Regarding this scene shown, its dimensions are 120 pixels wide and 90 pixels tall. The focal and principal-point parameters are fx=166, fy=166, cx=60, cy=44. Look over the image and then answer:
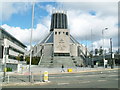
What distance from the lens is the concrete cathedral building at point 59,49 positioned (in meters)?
91.3

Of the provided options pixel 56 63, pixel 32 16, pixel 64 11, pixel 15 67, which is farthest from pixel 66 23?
pixel 32 16

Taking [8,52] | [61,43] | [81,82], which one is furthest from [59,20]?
[81,82]

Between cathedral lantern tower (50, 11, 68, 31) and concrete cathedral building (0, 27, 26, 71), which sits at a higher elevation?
cathedral lantern tower (50, 11, 68, 31)

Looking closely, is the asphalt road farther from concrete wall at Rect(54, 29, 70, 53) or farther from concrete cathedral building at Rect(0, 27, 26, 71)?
concrete wall at Rect(54, 29, 70, 53)

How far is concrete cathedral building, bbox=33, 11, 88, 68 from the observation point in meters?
91.3

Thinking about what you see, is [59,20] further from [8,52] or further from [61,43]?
[8,52]

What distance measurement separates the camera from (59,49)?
109 meters

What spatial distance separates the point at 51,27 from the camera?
166625mm

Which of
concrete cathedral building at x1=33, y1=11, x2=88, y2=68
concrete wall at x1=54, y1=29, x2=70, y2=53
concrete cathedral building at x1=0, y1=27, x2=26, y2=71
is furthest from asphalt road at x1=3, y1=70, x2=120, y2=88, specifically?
concrete wall at x1=54, y1=29, x2=70, y2=53

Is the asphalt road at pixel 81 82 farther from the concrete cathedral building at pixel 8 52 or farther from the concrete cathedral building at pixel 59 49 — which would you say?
the concrete cathedral building at pixel 59 49

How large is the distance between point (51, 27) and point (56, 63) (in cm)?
8310

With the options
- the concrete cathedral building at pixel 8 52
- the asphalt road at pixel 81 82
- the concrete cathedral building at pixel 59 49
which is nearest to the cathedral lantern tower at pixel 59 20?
the concrete cathedral building at pixel 59 49

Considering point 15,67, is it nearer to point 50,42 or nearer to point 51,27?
point 50,42

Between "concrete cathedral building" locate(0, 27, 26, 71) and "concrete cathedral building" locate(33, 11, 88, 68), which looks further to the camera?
"concrete cathedral building" locate(33, 11, 88, 68)
